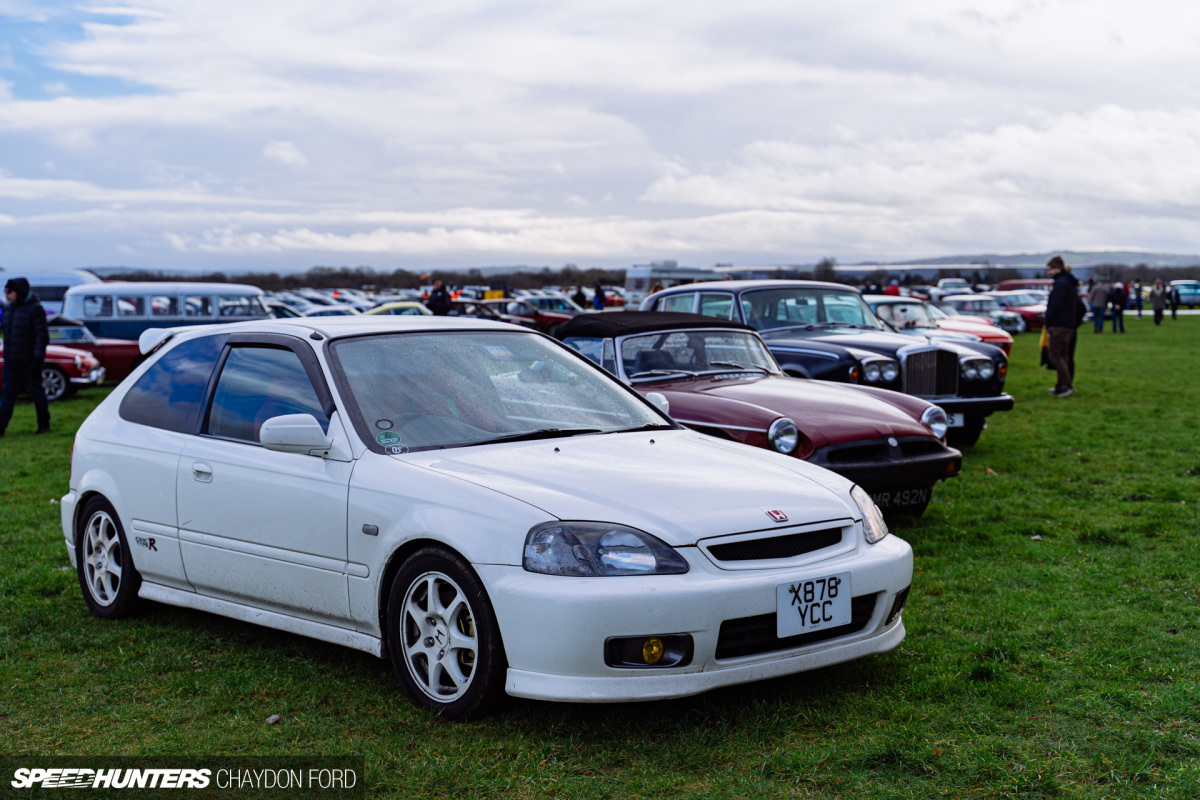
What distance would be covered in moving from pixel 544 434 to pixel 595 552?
0.98 metres

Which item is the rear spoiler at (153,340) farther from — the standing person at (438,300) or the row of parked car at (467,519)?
the standing person at (438,300)

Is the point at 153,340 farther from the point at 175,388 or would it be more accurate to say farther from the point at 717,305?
the point at 717,305

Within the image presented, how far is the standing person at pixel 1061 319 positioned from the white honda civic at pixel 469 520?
12111mm

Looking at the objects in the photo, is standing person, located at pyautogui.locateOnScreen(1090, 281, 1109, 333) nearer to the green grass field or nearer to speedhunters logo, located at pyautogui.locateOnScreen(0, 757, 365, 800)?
the green grass field

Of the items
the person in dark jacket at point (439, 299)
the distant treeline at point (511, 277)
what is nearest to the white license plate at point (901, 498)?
the person in dark jacket at point (439, 299)

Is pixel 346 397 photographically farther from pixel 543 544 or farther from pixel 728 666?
pixel 728 666

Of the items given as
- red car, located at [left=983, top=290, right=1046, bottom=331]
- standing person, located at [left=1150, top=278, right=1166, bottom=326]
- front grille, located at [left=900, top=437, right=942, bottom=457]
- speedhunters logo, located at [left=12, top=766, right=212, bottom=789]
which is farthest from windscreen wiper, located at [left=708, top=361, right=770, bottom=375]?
standing person, located at [left=1150, top=278, right=1166, bottom=326]

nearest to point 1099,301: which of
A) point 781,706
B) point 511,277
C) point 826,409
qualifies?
point 826,409

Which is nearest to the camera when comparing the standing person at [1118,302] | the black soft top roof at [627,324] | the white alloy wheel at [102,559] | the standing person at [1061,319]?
the white alloy wheel at [102,559]

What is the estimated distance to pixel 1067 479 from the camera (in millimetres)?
9430

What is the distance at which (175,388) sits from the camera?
5.26 m

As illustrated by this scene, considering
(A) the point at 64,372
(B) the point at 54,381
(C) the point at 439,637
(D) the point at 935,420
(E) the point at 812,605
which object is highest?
(D) the point at 935,420

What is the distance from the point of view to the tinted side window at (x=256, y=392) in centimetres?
462

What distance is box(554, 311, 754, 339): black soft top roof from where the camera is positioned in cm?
827
